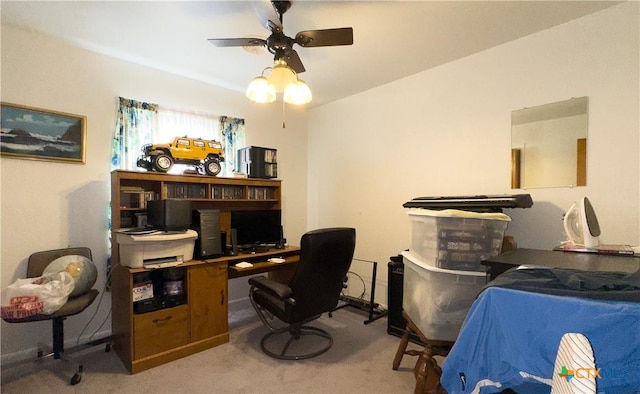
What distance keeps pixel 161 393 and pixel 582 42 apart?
3.77 m

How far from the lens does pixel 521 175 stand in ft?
7.89

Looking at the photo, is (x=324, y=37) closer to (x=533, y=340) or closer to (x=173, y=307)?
(x=533, y=340)

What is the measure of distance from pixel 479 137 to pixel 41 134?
366 centimetres

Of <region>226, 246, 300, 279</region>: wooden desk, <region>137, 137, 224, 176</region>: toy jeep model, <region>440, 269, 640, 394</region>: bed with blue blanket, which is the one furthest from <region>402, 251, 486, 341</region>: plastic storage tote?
<region>137, 137, 224, 176</region>: toy jeep model

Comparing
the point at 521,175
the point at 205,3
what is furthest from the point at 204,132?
the point at 521,175

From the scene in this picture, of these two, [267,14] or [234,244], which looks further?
[234,244]

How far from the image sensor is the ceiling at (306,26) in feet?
6.57

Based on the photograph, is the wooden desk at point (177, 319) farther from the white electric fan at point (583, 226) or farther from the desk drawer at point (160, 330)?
the white electric fan at point (583, 226)

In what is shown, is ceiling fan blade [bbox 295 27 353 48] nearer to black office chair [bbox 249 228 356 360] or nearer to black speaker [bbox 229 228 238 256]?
black office chair [bbox 249 228 356 360]

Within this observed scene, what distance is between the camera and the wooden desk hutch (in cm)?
220

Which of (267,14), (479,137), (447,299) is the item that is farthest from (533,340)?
(479,137)

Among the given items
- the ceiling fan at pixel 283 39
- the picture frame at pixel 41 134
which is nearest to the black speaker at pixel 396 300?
the ceiling fan at pixel 283 39

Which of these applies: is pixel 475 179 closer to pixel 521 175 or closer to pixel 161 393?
pixel 521 175

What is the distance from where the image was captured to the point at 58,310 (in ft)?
6.54
